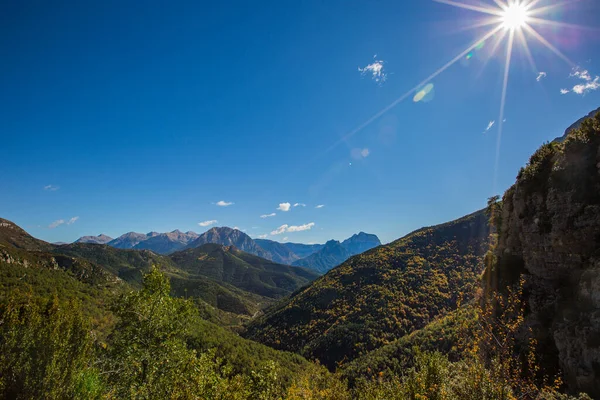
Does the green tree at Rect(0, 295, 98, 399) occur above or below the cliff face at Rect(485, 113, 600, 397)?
below

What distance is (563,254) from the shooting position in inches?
950

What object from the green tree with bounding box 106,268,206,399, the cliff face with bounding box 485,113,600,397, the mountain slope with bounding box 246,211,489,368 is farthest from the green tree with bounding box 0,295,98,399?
the mountain slope with bounding box 246,211,489,368

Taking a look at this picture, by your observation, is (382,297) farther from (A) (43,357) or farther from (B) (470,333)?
(A) (43,357)

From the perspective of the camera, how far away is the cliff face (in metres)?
19.7

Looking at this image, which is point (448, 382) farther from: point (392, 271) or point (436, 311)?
point (392, 271)

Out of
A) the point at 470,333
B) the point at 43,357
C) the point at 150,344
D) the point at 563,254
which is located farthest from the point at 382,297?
the point at 43,357

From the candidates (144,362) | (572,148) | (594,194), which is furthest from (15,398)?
(572,148)

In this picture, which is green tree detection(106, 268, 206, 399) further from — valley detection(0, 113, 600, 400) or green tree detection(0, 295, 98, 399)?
green tree detection(0, 295, 98, 399)

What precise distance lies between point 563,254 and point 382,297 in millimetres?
105806

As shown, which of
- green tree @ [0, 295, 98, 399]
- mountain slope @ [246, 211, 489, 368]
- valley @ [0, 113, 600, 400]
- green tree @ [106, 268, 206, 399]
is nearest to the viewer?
valley @ [0, 113, 600, 400]

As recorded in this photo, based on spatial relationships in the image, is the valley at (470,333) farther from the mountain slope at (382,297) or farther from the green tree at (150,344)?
the mountain slope at (382,297)

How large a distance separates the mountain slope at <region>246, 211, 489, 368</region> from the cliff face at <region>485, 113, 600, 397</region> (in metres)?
73.2

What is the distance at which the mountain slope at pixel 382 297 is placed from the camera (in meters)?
105

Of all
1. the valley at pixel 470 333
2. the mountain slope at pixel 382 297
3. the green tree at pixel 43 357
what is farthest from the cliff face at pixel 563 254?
the mountain slope at pixel 382 297
